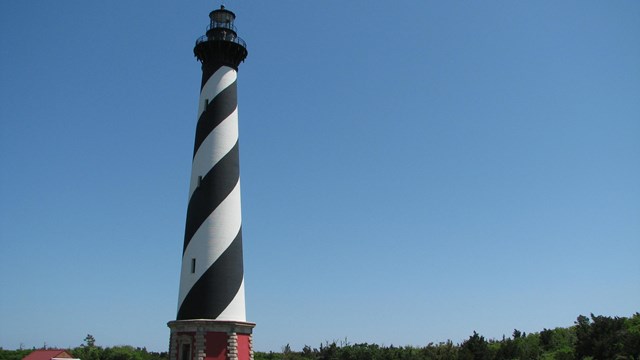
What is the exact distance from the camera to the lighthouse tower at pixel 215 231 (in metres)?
19.4

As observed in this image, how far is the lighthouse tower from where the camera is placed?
19.4m

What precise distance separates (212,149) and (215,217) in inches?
112

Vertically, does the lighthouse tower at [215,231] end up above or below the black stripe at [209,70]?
below

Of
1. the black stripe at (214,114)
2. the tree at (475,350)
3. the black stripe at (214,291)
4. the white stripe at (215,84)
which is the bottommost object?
the tree at (475,350)

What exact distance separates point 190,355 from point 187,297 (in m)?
2.11

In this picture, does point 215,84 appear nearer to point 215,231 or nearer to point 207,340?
point 215,231

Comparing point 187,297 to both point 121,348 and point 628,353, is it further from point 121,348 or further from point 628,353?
point 121,348

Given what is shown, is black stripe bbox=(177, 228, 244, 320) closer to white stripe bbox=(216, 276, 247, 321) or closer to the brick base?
white stripe bbox=(216, 276, 247, 321)

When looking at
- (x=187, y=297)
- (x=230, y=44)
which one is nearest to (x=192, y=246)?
(x=187, y=297)

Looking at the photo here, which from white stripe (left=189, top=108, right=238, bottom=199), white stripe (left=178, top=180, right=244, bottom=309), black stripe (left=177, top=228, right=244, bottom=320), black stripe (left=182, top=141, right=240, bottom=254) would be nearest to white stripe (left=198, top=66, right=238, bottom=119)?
white stripe (left=189, top=108, right=238, bottom=199)

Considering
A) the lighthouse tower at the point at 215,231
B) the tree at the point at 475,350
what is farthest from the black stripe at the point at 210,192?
the tree at the point at 475,350

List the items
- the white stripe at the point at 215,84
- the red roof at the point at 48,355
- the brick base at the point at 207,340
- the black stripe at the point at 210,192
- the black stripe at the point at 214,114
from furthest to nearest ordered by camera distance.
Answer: the red roof at the point at 48,355 < the white stripe at the point at 215,84 < the black stripe at the point at 214,114 < the black stripe at the point at 210,192 < the brick base at the point at 207,340

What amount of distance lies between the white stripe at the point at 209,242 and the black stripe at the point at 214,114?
2.94 meters

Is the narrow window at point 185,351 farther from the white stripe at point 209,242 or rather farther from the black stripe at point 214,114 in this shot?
the black stripe at point 214,114
